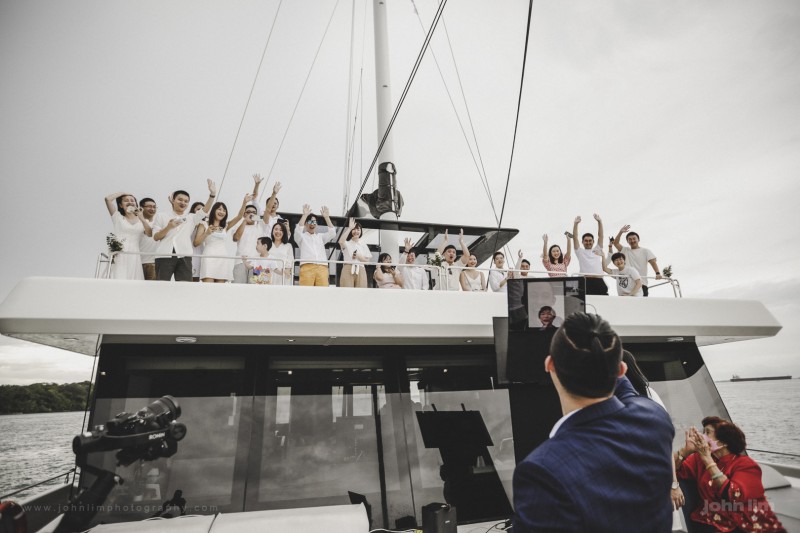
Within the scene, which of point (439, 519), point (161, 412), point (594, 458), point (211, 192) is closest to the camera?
point (594, 458)

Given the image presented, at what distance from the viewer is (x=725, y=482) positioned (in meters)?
3.27

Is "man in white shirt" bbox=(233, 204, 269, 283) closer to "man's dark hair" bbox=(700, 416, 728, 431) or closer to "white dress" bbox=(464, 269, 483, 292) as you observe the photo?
"white dress" bbox=(464, 269, 483, 292)

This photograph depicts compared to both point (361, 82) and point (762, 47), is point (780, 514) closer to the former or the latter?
point (762, 47)

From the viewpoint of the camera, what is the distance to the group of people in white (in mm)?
4668

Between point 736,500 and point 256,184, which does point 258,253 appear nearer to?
point 256,184

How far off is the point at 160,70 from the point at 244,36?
8.94ft

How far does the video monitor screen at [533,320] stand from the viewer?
4465mm

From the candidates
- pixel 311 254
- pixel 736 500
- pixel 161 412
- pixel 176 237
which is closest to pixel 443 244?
pixel 311 254

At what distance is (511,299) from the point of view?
4520 mm

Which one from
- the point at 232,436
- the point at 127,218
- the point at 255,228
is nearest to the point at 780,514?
the point at 232,436

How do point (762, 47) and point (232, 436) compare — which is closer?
point (232, 436)

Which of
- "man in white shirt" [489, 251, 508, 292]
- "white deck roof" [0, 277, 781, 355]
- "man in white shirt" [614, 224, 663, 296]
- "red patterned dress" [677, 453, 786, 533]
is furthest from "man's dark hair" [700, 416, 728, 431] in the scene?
"man in white shirt" [614, 224, 663, 296]

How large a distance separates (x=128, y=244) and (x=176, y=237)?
22.0 inches

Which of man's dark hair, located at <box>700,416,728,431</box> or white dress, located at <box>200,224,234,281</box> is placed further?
white dress, located at <box>200,224,234,281</box>
